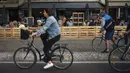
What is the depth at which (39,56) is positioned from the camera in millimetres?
8281

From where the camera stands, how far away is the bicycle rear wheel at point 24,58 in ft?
27.2

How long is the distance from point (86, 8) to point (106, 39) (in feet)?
67.0

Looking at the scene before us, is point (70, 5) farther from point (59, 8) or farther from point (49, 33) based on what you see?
point (49, 33)

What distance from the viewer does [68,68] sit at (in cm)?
848

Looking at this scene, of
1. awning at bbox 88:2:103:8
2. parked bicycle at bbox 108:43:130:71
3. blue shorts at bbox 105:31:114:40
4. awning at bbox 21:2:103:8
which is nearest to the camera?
parked bicycle at bbox 108:43:130:71

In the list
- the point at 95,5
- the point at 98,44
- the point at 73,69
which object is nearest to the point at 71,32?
the point at 98,44

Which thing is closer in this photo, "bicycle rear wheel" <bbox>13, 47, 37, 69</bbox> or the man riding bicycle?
the man riding bicycle

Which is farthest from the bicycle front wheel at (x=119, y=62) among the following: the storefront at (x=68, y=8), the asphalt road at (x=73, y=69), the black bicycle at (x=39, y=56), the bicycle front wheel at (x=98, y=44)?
the storefront at (x=68, y=8)

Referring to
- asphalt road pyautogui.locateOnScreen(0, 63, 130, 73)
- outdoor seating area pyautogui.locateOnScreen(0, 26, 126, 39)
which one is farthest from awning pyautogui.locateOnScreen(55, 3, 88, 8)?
asphalt road pyautogui.locateOnScreen(0, 63, 130, 73)

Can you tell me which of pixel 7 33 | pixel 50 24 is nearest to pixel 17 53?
pixel 50 24

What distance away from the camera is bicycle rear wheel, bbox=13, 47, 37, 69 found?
8281mm

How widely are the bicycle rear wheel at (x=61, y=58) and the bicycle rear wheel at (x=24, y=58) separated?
55cm

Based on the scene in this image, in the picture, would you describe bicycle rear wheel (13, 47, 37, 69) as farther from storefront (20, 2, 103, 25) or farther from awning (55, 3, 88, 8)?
awning (55, 3, 88, 8)

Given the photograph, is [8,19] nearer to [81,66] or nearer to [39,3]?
[39,3]
